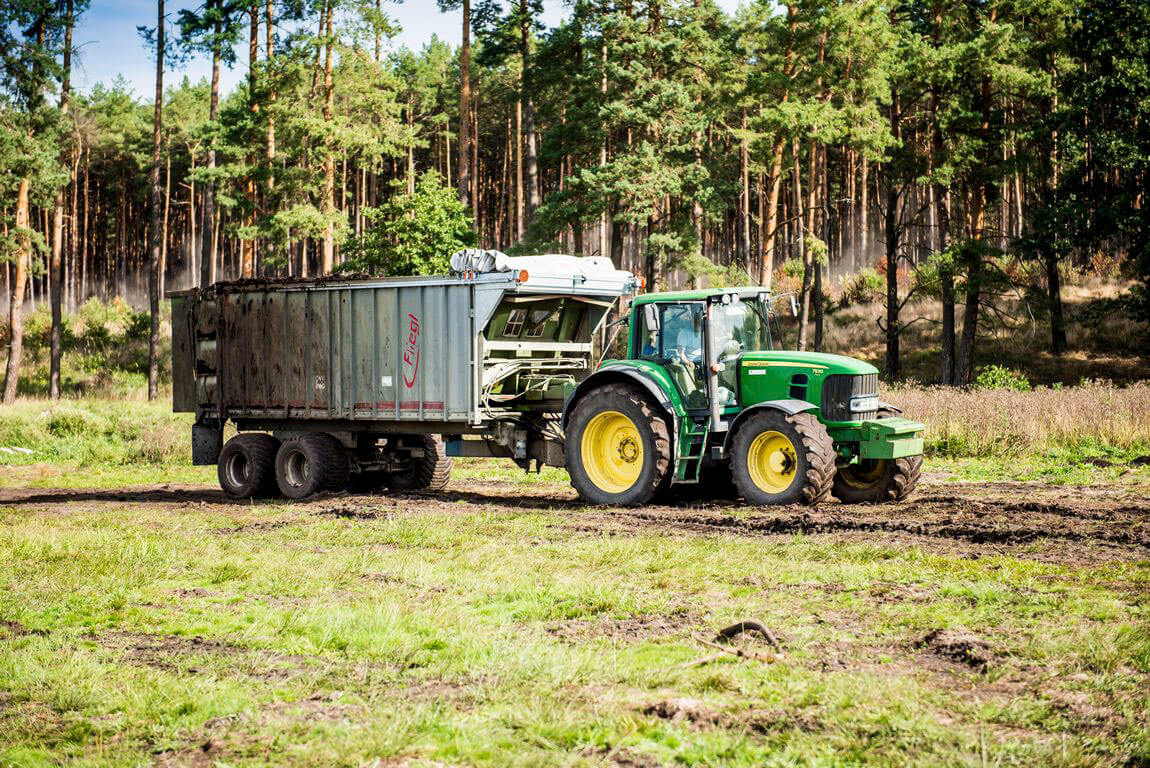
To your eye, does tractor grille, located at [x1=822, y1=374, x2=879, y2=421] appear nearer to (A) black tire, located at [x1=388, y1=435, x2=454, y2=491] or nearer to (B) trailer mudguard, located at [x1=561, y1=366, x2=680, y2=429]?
(B) trailer mudguard, located at [x1=561, y1=366, x2=680, y2=429]

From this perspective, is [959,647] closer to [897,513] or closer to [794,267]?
[897,513]

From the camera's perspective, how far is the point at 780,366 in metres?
13.9

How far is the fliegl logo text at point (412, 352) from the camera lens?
15.6m

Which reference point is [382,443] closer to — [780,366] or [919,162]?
[780,366]

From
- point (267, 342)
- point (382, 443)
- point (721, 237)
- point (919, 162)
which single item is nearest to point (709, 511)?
point (382, 443)

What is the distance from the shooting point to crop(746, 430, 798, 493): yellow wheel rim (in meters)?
→ 13.4

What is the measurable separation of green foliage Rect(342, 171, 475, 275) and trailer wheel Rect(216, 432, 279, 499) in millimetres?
13951

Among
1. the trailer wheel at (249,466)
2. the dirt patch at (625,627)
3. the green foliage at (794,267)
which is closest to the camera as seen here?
the dirt patch at (625,627)

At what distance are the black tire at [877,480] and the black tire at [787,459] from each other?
94 centimetres

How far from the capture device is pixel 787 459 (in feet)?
44.3

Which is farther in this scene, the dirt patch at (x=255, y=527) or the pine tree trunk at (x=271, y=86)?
the pine tree trunk at (x=271, y=86)

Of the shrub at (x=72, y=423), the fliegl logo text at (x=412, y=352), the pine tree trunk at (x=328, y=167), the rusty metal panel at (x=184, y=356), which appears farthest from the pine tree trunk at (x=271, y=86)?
the fliegl logo text at (x=412, y=352)

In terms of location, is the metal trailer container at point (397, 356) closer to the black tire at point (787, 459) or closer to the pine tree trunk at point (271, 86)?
the black tire at point (787, 459)

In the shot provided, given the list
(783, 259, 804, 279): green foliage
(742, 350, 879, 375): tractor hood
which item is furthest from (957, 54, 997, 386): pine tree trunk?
(742, 350, 879, 375): tractor hood
